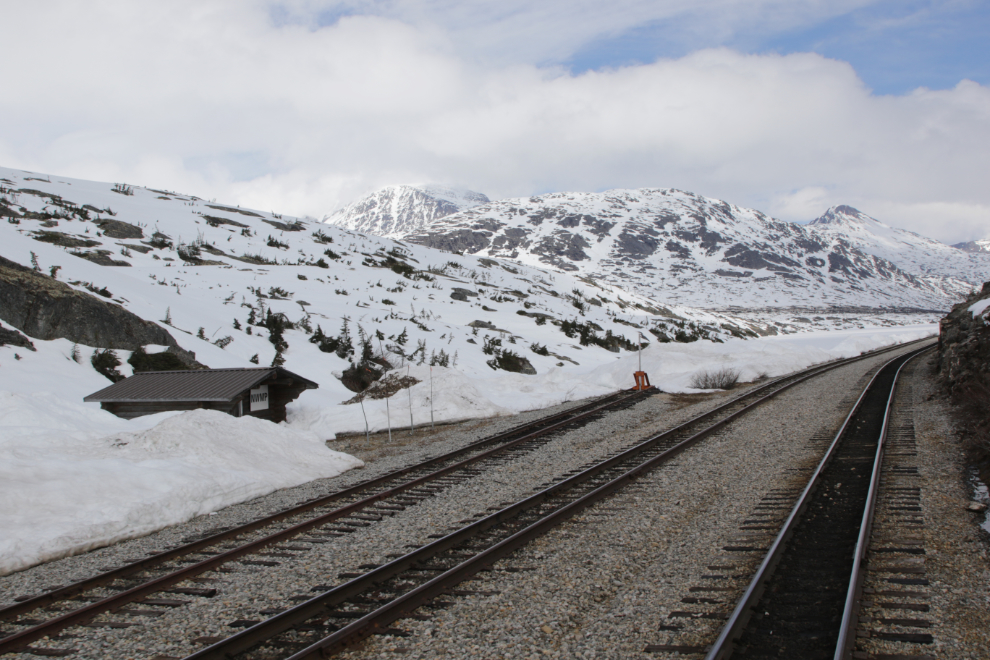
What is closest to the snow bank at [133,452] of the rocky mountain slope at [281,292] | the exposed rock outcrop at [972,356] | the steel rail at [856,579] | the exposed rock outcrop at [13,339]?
the exposed rock outcrop at [13,339]

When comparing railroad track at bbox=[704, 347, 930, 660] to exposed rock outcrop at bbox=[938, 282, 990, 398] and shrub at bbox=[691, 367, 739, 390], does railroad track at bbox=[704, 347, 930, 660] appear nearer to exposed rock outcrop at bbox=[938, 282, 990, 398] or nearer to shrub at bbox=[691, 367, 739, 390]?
exposed rock outcrop at bbox=[938, 282, 990, 398]

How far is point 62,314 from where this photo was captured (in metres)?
17.7

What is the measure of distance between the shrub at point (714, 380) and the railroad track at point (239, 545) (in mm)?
15280

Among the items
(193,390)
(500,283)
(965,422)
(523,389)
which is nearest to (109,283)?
(193,390)

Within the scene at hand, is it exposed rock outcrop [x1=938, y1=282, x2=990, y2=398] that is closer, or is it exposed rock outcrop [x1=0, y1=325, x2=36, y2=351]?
exposed rock outcrop [x1=938, y1=282, x2=990, y2=398]

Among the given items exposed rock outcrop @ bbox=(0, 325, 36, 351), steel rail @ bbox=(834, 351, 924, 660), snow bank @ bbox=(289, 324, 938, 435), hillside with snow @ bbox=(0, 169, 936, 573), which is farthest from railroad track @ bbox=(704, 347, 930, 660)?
exposed rock outcrop @ bbox=(0, 325, 36, 351)

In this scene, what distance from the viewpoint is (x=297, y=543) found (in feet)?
22.8

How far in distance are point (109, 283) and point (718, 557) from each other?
2688 centimetres

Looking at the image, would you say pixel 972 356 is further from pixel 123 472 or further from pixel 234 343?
pixel 234 343

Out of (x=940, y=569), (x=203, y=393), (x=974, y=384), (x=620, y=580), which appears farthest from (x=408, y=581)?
(x=974, y=384)

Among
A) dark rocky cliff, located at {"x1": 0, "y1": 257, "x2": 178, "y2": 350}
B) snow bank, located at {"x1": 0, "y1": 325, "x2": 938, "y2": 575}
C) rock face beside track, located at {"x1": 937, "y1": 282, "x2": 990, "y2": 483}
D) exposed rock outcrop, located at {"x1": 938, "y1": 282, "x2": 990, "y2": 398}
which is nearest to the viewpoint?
snow bank, located at {"x1": 0, "y1": 325, "x2": 938, "y2": 575}

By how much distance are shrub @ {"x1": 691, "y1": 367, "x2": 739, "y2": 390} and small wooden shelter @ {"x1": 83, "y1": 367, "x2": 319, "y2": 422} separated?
1660cm

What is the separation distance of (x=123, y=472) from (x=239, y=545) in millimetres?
3091

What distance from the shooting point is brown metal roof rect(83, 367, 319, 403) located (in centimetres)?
1492
